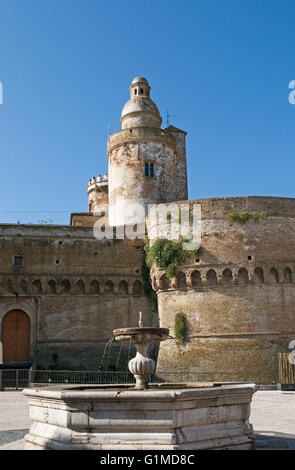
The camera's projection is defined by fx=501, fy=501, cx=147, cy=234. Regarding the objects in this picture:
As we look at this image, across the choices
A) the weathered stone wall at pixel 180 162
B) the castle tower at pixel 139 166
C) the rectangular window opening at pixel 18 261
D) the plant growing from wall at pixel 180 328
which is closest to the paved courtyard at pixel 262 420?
the plant growing from wall at pixel 180 328

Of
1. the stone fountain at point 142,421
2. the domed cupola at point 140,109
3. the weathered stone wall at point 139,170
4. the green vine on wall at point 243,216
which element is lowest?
the stone fountain at point 142,421

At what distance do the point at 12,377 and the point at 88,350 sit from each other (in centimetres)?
430

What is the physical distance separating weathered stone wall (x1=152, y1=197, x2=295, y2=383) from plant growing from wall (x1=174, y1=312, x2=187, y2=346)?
0.85ft

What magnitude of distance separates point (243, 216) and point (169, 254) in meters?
3.88

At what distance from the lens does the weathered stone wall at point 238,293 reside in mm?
21906

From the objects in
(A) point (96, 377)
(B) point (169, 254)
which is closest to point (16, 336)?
(A) point (96, 377)

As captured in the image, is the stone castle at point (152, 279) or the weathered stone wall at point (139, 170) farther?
the weathered stone wall at point (139, 170)

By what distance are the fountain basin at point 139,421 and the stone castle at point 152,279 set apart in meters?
14.2

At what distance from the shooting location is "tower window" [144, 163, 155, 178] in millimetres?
30344

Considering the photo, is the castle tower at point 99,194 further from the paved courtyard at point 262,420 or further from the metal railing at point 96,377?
the paved courtyard at point 262,420

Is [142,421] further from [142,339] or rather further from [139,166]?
[139,166]

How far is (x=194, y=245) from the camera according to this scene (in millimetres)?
23141

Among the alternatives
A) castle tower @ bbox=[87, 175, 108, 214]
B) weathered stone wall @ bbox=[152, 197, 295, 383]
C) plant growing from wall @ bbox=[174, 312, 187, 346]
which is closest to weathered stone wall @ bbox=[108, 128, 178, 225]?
weathered stone wall @ bbox=[152, 197, 295, 383]

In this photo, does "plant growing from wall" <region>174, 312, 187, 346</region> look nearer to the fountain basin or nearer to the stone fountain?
the stone fountain
